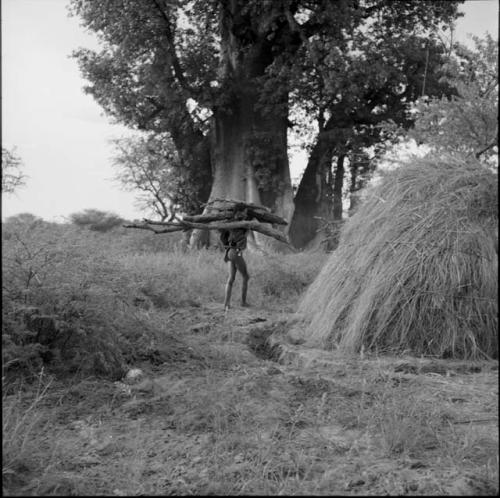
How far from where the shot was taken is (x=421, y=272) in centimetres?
544

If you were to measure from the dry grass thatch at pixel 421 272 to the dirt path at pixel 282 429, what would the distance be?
30cm

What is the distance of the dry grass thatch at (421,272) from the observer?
516 cm

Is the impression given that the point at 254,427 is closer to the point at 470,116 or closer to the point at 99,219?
the point at 470,116

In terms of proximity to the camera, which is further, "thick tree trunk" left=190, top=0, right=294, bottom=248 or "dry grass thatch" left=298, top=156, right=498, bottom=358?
"thick tree trunk" left=190, top=0, right=294, bottom=248

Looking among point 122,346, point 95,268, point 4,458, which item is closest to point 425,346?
point 122,346

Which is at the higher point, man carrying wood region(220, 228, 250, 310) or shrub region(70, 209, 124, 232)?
shrub region(70, 209, 124, 232)

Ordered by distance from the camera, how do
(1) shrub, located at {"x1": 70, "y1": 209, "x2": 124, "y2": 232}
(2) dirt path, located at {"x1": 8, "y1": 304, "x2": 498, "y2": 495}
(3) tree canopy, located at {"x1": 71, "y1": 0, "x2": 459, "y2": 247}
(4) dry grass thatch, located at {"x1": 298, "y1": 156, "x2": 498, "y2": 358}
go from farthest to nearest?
(1) shrub, located at {"x1": 70, "y1": 209, "x2": 124, "y2": 232}, (3) tree canopy, located at {"x1": 71, "y1": 0, "x2": 459, "y2": 247}, (4) dry grass thatch, located at {"x1": 298, "y1": 156, "x2": 498, "y2": 358}, (2) dirt path, located at {"x1": 8, "y1": 304, "x2": 498, "y2": 495}

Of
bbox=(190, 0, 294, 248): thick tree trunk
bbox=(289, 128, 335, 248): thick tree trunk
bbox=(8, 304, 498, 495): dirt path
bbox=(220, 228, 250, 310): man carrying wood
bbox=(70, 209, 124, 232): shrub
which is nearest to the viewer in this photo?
bbox=(8, 304, 498, 495): dirt path

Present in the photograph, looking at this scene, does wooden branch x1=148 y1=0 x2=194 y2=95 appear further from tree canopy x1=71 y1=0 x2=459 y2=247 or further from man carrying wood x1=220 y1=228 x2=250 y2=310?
man carrying wood x1=220 y1=228 x2=250 y2=310

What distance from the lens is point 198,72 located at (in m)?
16.5

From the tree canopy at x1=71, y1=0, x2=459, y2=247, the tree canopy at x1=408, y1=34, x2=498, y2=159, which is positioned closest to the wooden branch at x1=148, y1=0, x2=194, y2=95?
the tree canopy at x1=71, y1=0, x2=459, y2=247

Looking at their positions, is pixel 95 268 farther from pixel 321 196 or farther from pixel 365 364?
pixel 321 196

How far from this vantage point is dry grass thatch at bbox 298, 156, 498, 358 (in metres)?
5.16

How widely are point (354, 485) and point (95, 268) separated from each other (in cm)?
359
